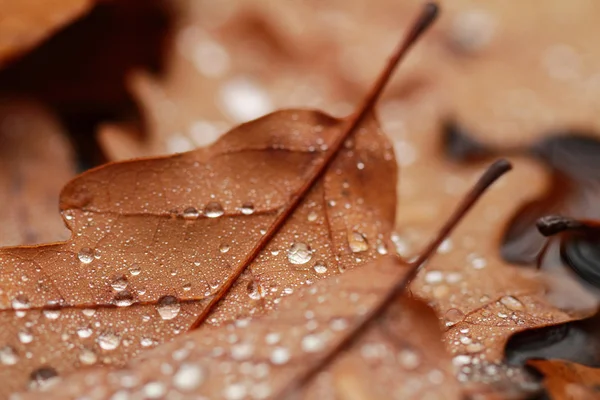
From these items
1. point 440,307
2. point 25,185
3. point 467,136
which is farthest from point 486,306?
point 25,185

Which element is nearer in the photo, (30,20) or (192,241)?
(192,241)

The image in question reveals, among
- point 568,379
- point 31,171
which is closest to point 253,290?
point 568,379

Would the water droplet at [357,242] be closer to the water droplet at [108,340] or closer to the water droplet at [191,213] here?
the water droplet at [191,213]

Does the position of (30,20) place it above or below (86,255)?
above

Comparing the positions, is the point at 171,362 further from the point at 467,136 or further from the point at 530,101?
the point at 530,101

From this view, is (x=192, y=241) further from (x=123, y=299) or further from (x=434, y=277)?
(x=434, y=277)

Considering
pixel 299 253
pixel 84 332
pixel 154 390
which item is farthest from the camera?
pixel 299 253

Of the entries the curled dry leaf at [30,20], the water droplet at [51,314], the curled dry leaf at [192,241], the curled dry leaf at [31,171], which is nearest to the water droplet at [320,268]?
the curled dry leaf at [192,241]

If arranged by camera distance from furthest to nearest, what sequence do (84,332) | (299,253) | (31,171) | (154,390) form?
(31,171) < (299,253) < (84,332) < (154,390)
